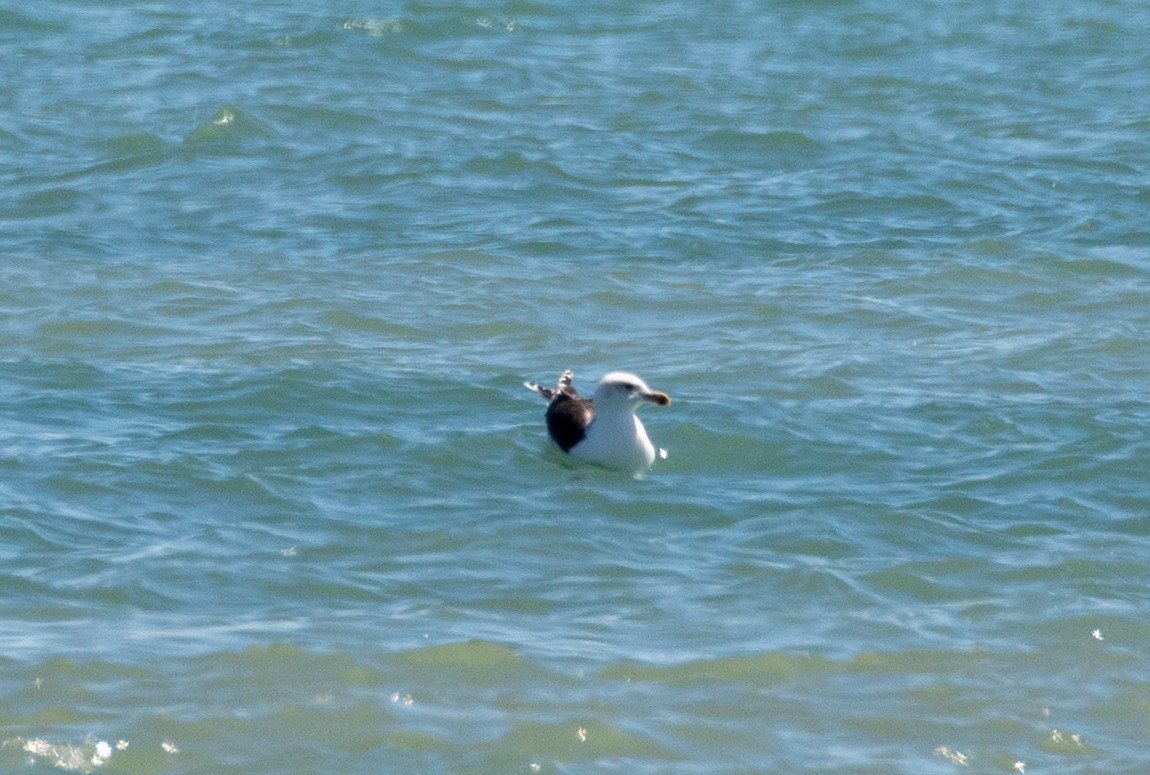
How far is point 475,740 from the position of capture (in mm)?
6348

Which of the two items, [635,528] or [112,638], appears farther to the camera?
[635,528]

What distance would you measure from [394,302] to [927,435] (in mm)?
4250

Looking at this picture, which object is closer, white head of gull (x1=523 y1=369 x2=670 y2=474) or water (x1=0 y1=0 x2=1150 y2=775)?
water (x1=0 y1=0 x2=1150 y2=775)

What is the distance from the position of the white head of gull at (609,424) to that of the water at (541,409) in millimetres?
169

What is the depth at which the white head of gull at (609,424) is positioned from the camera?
960 cm

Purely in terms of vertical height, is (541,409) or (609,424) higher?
(609,424)

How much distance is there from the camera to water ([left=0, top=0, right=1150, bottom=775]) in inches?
262

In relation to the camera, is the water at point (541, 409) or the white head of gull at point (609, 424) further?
the white head of gull at point (609, 424)

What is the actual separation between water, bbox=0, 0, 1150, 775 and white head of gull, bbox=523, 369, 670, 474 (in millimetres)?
169

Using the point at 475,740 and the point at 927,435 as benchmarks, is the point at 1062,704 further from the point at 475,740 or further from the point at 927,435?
the point at 927,435

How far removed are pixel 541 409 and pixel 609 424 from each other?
2.96 feet

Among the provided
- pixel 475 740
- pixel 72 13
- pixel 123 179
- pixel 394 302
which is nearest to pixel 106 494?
pixel 475 740

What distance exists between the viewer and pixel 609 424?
9758mm

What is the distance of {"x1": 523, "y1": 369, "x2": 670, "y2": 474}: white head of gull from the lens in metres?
9.60
